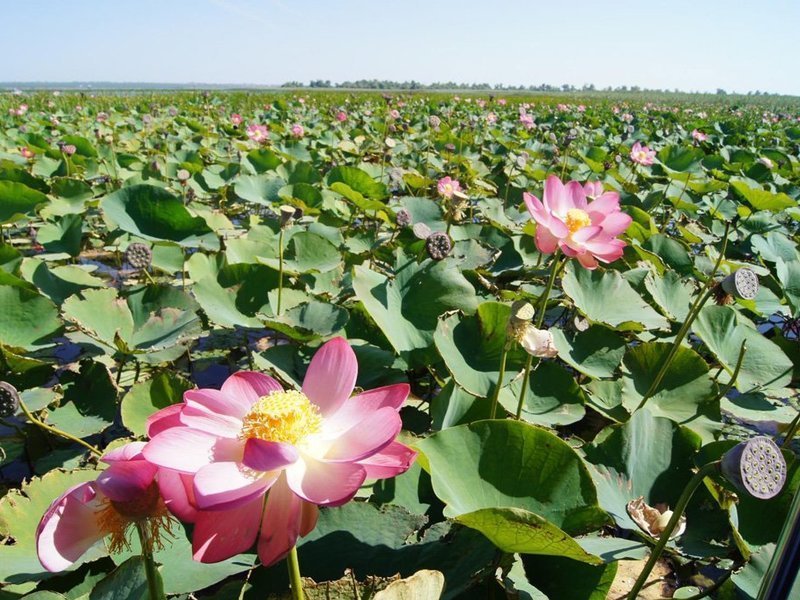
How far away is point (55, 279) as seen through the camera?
2146 millimetres

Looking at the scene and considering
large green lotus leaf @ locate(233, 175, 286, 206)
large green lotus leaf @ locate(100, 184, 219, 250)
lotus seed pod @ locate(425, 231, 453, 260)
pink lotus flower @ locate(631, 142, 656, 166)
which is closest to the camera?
lotus seed pod @ locate(425, 231, 453, 260)

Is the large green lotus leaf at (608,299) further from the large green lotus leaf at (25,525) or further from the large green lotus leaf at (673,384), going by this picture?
the large green lotus leaf at (25,525)

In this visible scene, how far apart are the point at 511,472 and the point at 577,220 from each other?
868 mm

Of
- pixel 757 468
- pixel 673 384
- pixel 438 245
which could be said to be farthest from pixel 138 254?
pixel 757 468

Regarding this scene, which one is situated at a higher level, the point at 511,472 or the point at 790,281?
the point at 790,281

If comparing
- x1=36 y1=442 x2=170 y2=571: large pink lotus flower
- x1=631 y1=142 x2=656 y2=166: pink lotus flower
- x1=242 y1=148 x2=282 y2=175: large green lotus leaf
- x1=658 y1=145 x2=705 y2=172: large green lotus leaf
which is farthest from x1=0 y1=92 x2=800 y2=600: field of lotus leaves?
x1=658 y1=145 x2=705 y2=172: large green lotus leaf

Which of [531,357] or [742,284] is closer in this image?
[742,284]

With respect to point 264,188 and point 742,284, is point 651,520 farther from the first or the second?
point 264,188

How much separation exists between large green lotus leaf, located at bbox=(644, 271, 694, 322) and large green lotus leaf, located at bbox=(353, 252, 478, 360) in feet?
2.42

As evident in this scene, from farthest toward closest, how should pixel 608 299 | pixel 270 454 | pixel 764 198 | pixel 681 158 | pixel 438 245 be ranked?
pixel 681 158 → pixel 764 198 → pixel 608 299 → pixel 438 245 → pixel 270 454

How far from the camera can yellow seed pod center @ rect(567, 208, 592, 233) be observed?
162 centimetres

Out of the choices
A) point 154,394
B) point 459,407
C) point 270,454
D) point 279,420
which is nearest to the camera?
point 270,454

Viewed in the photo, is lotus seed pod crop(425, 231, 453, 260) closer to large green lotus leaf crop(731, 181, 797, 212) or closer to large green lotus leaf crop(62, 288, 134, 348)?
large green lotus leaf crop(62, 288, 134, 348)

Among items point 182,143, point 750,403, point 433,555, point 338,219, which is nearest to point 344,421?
point 433,555
